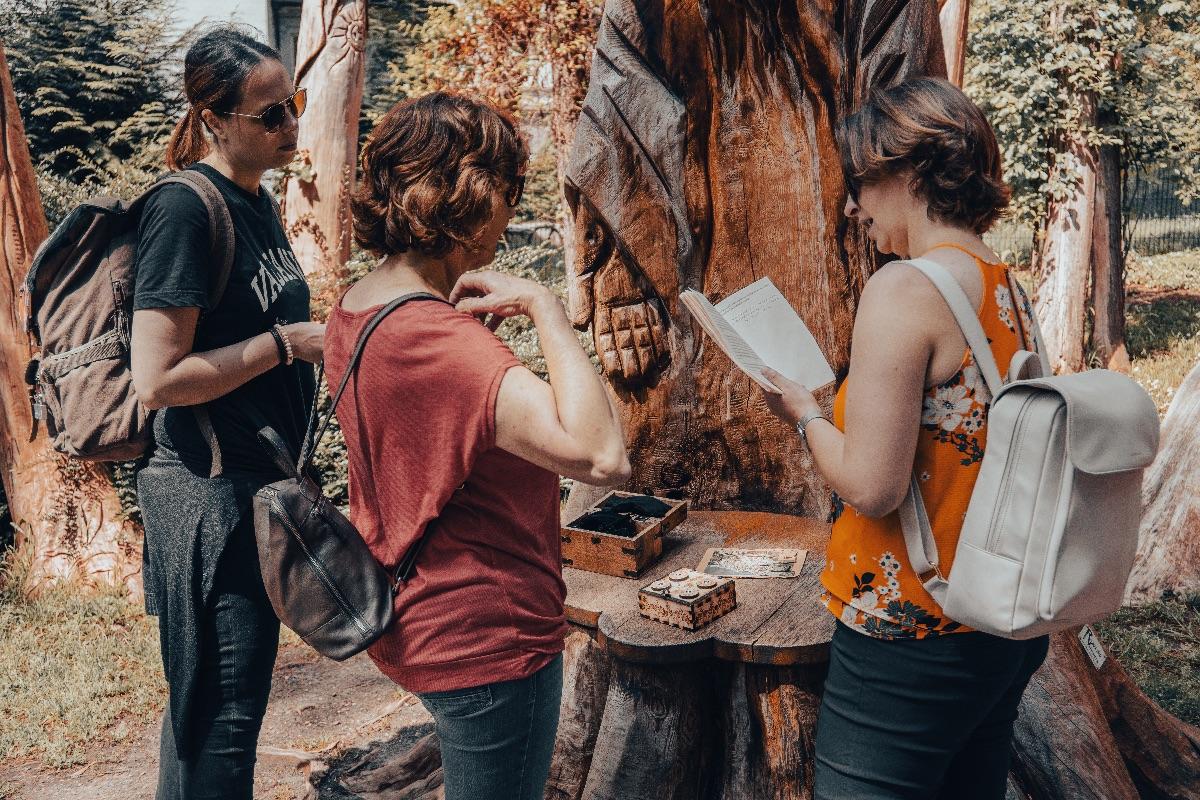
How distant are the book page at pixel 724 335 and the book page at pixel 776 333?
0.07m

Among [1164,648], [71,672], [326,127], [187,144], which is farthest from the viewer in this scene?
[326,127]

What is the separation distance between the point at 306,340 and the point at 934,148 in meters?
1.27

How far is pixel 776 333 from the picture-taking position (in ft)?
6.97

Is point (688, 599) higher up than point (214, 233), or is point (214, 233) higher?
point (214, 233)

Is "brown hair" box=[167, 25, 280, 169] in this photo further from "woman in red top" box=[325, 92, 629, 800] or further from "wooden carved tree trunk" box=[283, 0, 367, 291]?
"wooden carved tree trunk" box=[283, 0, 367, 291]

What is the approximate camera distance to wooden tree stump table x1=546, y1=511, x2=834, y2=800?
2123 millimetres

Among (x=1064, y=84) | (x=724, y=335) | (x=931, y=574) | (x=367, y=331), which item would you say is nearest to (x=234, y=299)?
(x=367, y=331)

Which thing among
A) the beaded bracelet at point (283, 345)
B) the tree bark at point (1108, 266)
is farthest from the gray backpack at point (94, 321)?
the tree bark at point (1108, 266)

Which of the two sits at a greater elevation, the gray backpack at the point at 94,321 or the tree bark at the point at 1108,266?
the gray backpack at the point at 94,321

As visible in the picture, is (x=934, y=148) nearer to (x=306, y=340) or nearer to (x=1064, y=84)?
(x=306, y=340)

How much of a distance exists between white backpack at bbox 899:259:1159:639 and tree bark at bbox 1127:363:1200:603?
3364 mm

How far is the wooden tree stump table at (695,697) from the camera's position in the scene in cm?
212

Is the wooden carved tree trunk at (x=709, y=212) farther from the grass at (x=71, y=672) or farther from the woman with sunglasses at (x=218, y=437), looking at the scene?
the grass at (x=71, y=672)

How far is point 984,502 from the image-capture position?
1.52m
